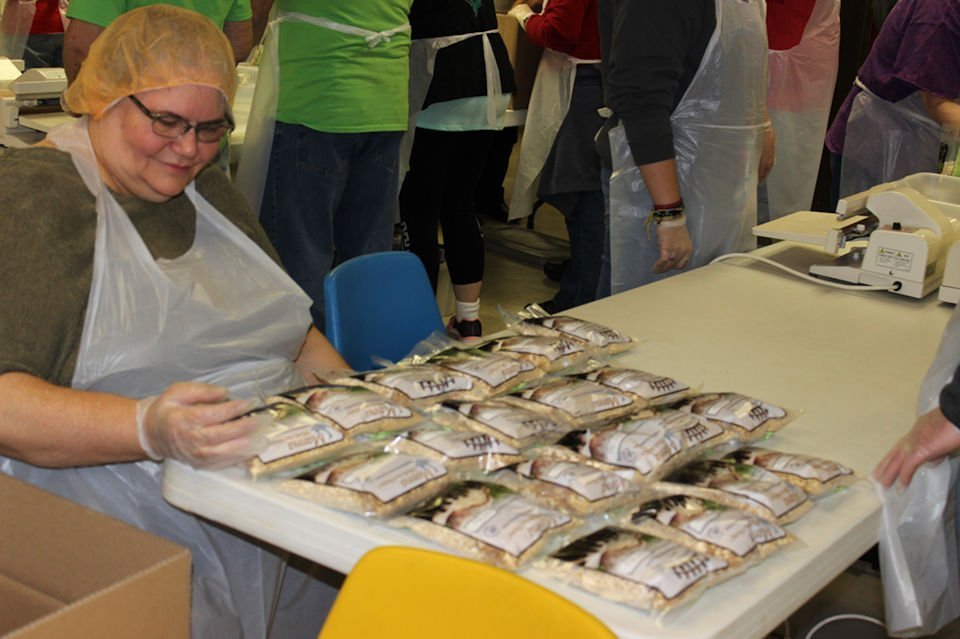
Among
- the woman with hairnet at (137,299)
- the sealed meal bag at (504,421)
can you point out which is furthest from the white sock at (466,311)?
the sealed meal bag at (504,421)

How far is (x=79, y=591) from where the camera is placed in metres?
1.16

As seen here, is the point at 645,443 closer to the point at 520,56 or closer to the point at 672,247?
the point at 672,247

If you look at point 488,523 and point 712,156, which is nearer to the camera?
point 488,523

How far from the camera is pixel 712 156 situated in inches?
93.4

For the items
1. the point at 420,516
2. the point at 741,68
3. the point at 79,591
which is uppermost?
the point at 741,68

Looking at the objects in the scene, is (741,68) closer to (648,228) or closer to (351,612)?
(648,228)

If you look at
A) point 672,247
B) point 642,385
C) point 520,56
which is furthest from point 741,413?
point 520,56

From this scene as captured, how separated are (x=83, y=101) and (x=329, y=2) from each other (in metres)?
1.11

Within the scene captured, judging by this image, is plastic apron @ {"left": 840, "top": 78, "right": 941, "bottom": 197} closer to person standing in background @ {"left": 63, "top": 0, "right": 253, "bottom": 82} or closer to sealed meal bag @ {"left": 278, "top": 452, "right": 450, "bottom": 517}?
person standing in background @ {"left": 63, "top": 0, "right": 253, "bottom": 82}

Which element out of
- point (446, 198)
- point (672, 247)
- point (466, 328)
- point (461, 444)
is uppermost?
point (461, 444)

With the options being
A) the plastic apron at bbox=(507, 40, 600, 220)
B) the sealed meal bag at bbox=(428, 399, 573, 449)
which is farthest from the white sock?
the sealed meal bag at bbox=(428, 399, 573, 449)

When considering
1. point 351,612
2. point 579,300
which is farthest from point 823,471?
point 579,300

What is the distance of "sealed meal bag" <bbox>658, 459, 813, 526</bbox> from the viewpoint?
1201 millimetres

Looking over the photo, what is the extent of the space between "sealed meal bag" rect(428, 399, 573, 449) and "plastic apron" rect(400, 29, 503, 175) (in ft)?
6.35
